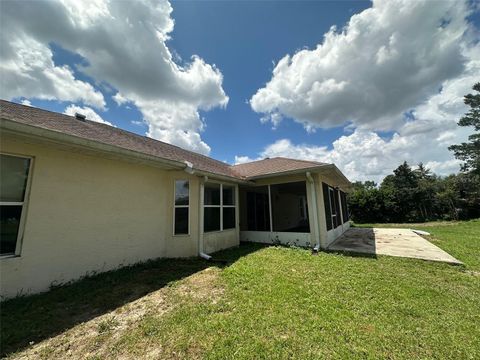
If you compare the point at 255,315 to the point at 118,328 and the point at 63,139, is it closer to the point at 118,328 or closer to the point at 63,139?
the point at 118,328

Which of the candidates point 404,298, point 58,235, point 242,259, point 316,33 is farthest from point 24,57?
point 404,298

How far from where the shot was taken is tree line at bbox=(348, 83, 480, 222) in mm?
19297

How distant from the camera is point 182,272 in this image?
17.7ft

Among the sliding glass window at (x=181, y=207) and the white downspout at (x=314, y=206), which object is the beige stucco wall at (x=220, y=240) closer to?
the sliding glass window at (x=181, y=207)

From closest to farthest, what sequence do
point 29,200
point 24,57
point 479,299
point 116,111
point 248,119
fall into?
1. point 479,299
2. point 29,200
3. point 24,57
4. point 116,111
5. point 248,119

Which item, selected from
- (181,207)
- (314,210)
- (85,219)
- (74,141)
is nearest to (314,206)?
(314,210)

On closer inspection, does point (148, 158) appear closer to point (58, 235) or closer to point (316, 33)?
point (58, 235)

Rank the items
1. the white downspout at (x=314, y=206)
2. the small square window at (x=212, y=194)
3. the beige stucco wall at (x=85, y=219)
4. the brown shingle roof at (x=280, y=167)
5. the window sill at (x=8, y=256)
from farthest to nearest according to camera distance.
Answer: the brown shingle roof at (x=280, y=167), the white downspout at (x=314, y=206), the small square window at (x=212, y=194), the beige stucco wall at (x=85, y=219), the window sill at (x=8, y=256)

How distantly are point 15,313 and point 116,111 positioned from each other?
899 centimetres

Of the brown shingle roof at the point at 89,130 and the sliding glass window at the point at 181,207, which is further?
the sliding glass window at the point at 181,207

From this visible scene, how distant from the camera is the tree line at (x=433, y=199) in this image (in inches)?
760

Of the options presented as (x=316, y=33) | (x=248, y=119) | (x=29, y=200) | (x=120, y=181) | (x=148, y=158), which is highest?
(x=316, y=33)

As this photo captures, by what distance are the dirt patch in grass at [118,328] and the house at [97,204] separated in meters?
1.97

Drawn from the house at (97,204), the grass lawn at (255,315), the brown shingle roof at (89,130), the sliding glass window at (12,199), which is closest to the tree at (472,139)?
the house at (97,204)
